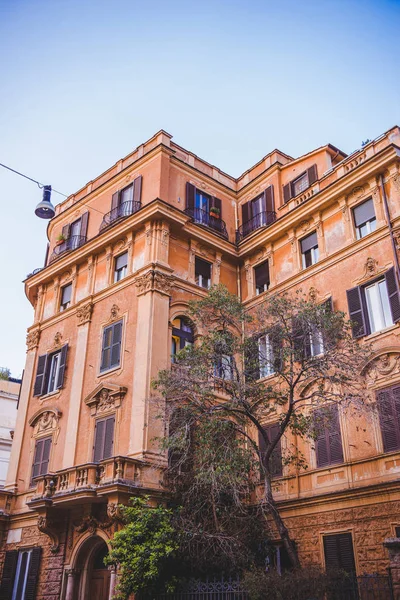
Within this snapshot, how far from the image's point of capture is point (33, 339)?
2711 centimetres

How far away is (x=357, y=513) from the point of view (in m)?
17.0

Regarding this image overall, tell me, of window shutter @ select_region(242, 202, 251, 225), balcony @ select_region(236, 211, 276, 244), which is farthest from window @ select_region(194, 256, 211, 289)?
window shutter @ select_region(242, 202, 251, 225)

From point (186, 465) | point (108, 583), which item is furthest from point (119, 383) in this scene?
point (108, 583)

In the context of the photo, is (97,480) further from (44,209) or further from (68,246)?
(68,246)

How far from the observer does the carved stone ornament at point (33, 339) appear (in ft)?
88.3

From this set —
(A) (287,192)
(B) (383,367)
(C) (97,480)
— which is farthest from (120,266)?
(B) (383,367)

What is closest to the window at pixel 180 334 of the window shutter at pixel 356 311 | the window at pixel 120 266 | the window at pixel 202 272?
the window at pixel 202 272

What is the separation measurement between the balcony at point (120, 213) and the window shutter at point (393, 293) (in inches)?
414

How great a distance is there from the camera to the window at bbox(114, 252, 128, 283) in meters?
24.3

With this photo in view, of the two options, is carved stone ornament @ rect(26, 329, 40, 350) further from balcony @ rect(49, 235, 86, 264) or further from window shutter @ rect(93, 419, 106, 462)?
window shutter @ rect(93, 419, 106, 462)

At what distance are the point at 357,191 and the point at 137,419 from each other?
1091cm

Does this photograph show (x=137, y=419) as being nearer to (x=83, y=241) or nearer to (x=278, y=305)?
(x=278, y=305)

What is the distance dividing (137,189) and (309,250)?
771 cm

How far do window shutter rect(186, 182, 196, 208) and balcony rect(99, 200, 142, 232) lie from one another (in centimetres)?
207
